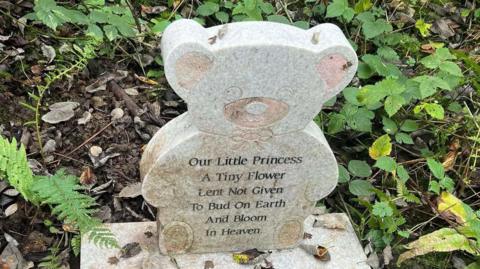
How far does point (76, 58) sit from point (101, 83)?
26 cm

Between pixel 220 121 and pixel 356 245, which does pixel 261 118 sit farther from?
pixel 356 245

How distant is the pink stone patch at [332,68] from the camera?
2215 millimetres

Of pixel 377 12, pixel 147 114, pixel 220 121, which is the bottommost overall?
pixel 147 114

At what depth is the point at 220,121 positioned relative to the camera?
2.34m

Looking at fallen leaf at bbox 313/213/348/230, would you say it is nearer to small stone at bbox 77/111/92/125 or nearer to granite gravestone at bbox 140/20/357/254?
granite gravestone at bbox 140/20/357/254

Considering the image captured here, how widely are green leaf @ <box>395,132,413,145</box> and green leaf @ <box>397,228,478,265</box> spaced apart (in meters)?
0.60

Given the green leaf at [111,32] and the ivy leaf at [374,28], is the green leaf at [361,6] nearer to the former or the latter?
the ivy leaf at [374,28]

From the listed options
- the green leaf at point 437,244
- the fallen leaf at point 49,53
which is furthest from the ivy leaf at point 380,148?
the fallen leaf at point 49,53

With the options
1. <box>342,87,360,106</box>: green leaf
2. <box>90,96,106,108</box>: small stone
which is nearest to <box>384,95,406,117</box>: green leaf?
<box>342,87,360,106</box>: green leaf

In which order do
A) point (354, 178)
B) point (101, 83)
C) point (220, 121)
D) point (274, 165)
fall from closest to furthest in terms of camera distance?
point (220, 121), point (274, 165), point (354, 178), point (101, 83)

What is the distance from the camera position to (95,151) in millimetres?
3311

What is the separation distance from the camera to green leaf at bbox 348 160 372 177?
3.27 metres

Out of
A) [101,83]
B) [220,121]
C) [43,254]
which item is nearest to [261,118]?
[220,121]

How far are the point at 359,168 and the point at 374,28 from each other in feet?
3.19
